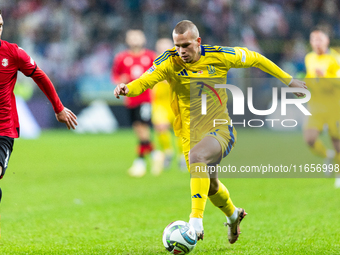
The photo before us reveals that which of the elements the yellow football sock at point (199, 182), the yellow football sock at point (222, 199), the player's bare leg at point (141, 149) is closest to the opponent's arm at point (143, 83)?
the yellow football sock at point (199, 182)

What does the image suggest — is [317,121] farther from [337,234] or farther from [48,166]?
[48,166]

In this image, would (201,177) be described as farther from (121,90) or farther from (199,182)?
(121,90)

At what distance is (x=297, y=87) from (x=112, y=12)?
1591cm

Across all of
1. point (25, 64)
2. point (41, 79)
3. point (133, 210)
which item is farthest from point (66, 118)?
point (133, 210)

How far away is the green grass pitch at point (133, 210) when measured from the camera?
4812 millimetres

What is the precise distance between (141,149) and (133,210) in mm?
3503

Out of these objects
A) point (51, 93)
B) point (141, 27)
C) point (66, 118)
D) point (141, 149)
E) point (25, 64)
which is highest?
point (25, 64)

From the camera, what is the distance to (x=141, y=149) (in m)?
10.2

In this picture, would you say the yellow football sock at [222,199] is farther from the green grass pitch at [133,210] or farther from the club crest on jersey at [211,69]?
the club crest on jersey at [211,69]

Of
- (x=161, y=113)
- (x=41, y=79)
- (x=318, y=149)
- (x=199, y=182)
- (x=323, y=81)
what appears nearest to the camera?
(x=199, y=182)

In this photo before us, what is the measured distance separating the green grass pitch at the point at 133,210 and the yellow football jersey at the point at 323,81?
4.45 feet

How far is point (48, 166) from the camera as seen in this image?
11.4 meters

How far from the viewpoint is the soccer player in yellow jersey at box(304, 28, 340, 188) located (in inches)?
327

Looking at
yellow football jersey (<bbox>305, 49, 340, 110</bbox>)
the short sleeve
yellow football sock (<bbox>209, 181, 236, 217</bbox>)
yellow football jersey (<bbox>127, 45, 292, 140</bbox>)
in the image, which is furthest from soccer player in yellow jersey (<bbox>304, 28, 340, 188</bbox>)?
the short sleeve
